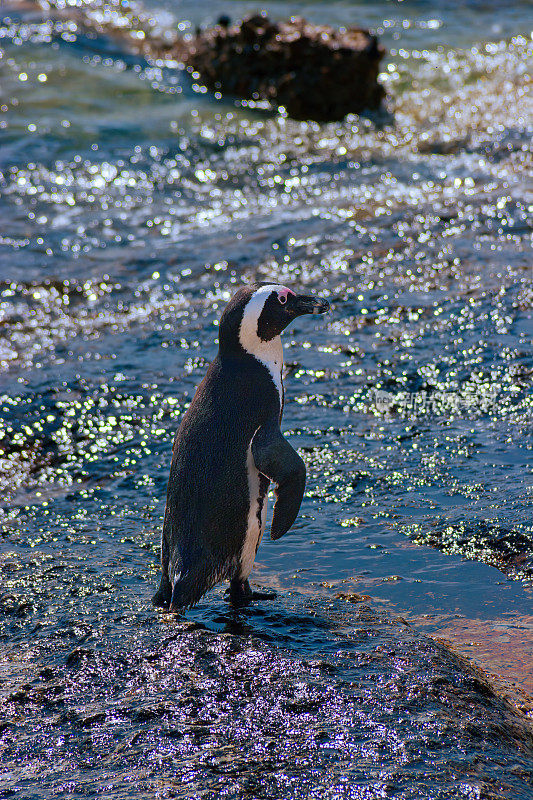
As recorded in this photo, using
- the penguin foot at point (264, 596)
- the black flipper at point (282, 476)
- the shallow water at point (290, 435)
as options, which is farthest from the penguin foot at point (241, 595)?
the black flipper at point (282, 476)

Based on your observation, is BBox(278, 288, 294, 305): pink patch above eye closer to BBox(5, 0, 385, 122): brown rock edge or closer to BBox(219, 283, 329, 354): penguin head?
BBox(219, 283, 329, 354): penguin head

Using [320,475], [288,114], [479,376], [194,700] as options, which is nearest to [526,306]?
[479,376]

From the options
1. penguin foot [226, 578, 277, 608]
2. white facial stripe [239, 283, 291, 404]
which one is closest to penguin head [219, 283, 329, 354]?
white facial stripe [239, 283, 291, 404]

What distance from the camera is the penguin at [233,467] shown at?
3441 mm

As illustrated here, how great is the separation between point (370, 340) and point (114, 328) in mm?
1791

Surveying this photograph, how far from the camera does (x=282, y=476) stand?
3387 millimetres

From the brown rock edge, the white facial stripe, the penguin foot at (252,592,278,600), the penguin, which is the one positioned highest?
the brown rock edge

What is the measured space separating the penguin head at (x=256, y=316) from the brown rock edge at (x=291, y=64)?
7.24 metres

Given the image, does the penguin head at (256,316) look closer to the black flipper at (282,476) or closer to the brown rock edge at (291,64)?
the black flipper at (282,476)

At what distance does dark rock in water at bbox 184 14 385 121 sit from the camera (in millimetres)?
10430

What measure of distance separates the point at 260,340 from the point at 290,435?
52.5 inches

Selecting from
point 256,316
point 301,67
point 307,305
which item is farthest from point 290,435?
point 301,67

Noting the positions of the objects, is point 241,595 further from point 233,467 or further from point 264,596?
point 233,467

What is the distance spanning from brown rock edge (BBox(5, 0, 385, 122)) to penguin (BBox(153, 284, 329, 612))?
7.33 metres
